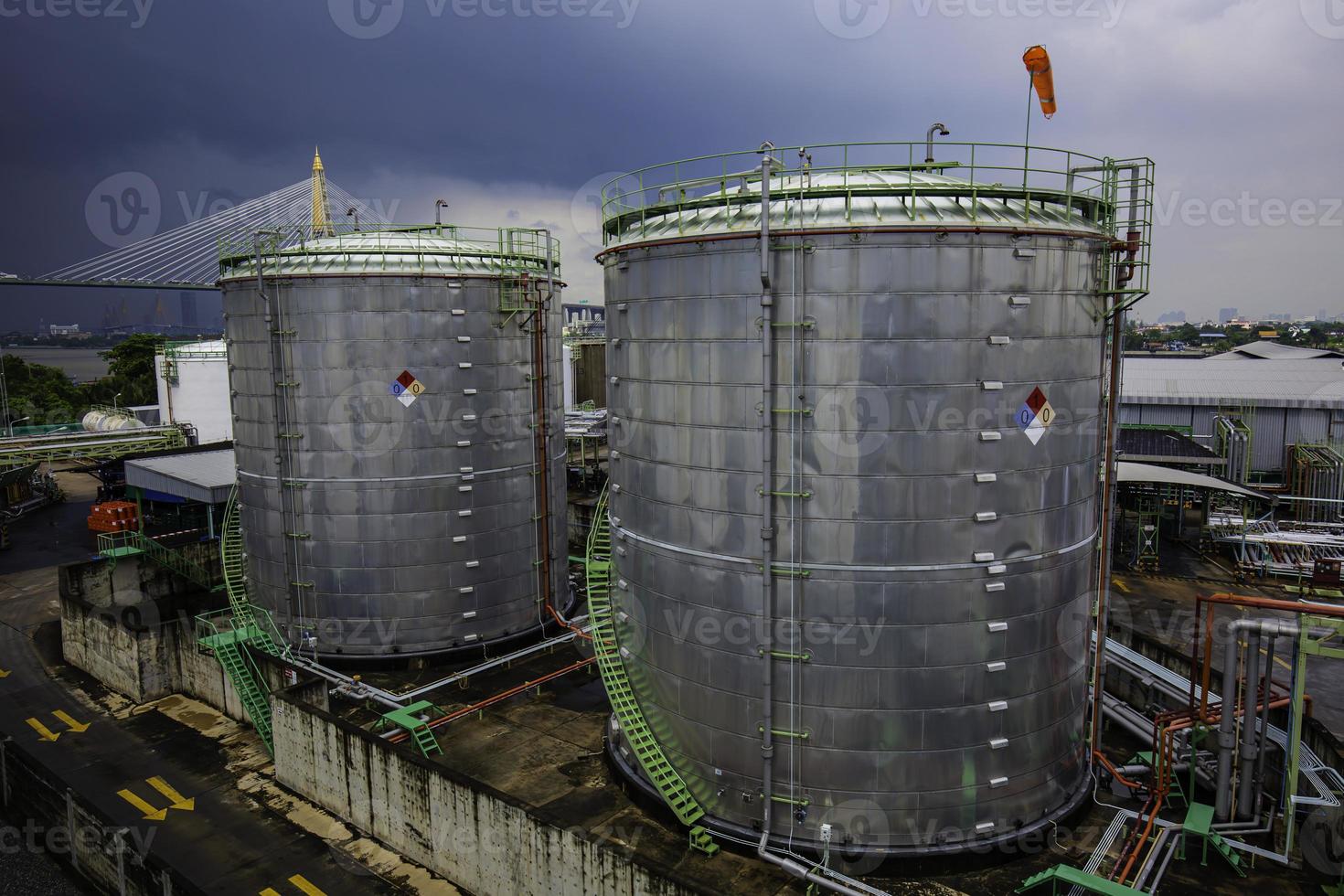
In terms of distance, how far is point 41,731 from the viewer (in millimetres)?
25625

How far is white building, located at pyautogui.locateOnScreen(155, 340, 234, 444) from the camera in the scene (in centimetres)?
5528

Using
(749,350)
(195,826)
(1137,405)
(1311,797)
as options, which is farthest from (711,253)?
(1137,405)

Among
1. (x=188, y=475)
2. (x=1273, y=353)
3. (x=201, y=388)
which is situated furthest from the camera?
(x=1273, y=353)

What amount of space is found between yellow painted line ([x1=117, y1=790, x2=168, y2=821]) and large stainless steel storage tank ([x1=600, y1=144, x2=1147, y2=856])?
1382 cm

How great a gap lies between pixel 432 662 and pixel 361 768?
6.85 m

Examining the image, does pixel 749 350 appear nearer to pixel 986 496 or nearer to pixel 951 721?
pixel 986 496

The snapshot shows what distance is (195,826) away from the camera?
786 inches

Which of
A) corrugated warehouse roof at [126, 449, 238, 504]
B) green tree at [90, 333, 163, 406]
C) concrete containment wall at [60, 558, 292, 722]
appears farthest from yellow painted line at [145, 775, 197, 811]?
green tree at [90, 333, 163, 406]

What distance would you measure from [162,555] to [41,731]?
1047 cm

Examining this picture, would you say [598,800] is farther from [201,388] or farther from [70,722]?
[201,388]

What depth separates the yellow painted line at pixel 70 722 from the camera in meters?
25.6

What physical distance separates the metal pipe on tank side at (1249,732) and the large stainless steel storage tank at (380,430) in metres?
19.6

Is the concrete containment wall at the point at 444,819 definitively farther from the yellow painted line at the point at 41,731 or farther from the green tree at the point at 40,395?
the green tree at the point at 40,395

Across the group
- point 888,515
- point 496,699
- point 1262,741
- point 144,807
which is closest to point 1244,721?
point 1262,741
